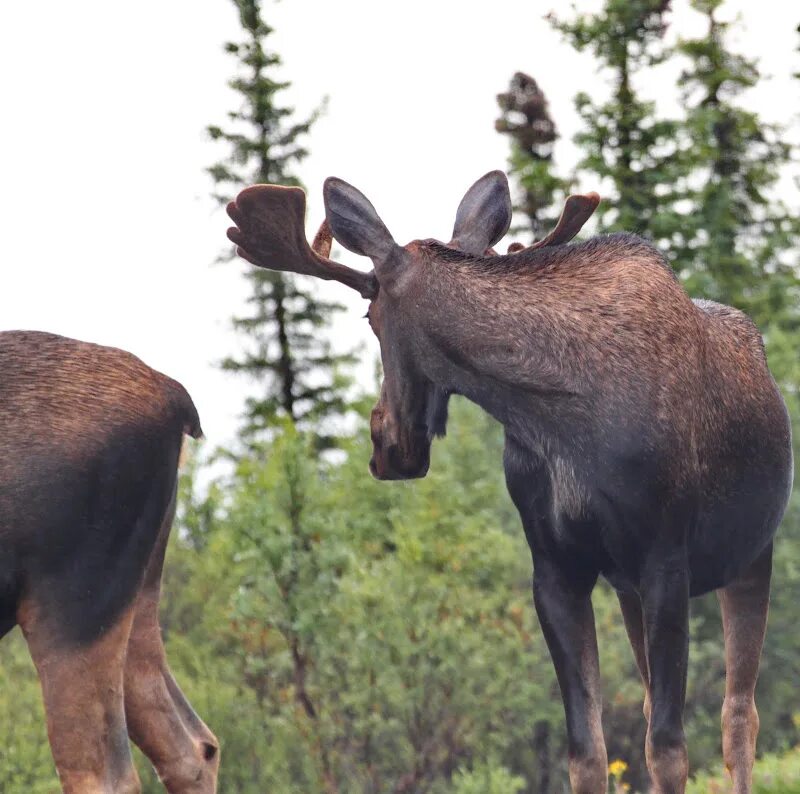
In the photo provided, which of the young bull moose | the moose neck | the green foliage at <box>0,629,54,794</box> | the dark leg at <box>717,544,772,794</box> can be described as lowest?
the green foliage at <box>0,629,54,794</box>

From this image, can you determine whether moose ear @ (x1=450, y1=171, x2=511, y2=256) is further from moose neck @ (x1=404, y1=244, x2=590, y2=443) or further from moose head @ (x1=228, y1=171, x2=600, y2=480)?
moose neck @ (x1=404, y1=244, x2=590, y2=443)

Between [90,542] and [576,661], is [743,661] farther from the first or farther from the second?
[90,542]

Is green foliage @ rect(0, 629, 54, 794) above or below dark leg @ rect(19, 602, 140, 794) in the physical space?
below

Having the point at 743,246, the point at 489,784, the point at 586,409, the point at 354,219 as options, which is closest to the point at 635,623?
the point at 586,409

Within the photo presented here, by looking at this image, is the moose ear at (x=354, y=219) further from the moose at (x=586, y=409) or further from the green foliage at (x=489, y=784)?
the green foliage at (x=489, y=784)

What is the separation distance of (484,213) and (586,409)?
148 centimetres

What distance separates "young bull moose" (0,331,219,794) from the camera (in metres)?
6.30

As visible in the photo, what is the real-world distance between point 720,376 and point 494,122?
26559 mm

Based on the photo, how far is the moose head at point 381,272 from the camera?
7133 millimetres

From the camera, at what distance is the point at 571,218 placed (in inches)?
301

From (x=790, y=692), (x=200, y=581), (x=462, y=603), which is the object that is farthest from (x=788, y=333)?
(x=200, y=581)

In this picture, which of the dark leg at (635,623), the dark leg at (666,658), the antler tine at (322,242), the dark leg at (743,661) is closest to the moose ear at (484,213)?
the antler tine at (322,242)

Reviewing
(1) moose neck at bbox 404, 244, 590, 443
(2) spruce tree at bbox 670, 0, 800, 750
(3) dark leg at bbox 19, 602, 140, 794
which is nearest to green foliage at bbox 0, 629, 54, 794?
(2) spruce tree at bbox 670, 0, 800, 750

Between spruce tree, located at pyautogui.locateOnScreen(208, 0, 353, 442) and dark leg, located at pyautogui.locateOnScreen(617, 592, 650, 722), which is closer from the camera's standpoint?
dark leg, located at pyautogui.locateOnScreen(617, 592, 650, 722)
